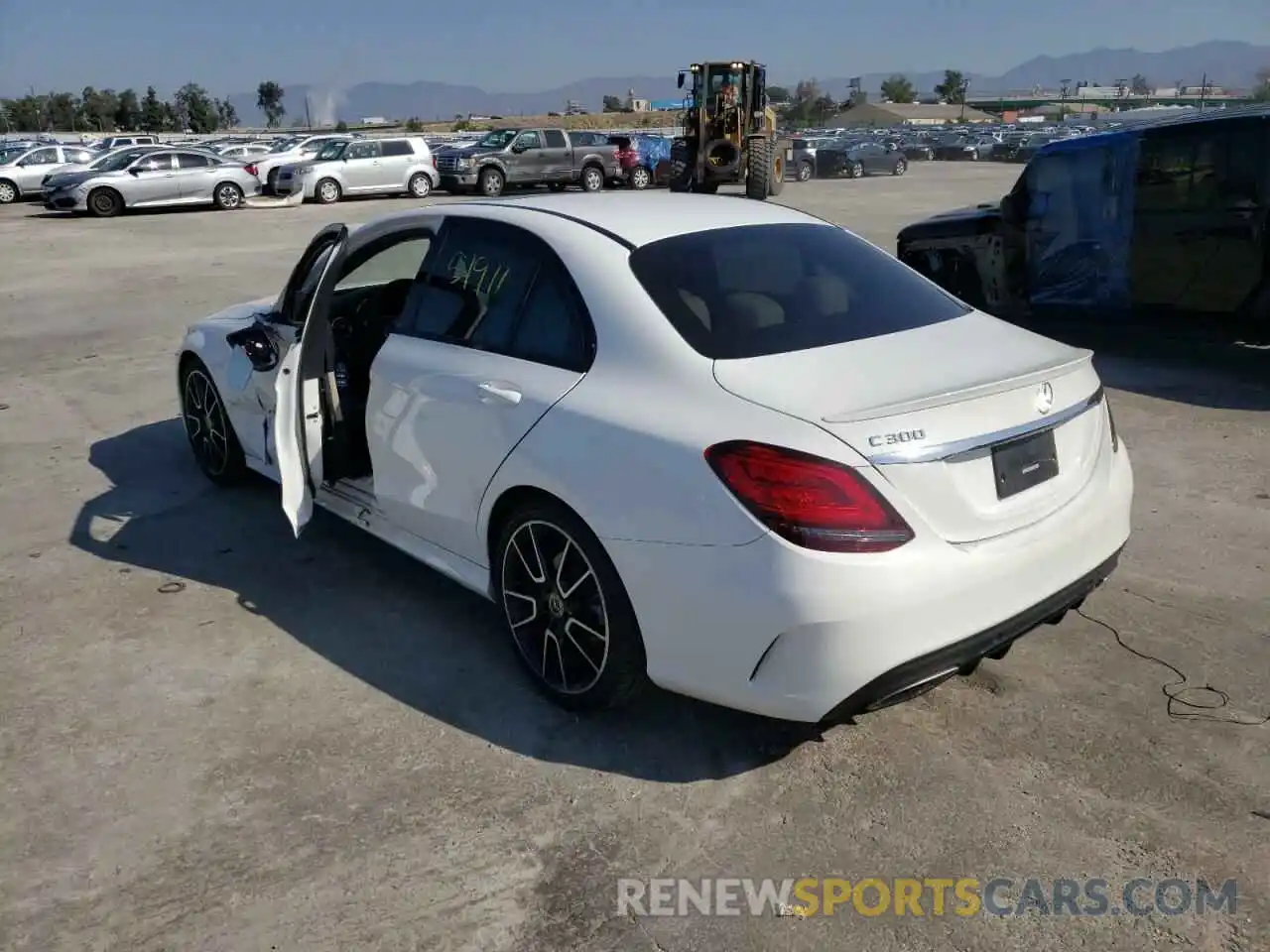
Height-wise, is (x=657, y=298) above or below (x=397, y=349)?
above

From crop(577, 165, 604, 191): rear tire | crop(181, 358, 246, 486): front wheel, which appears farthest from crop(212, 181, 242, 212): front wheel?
crop(181, 358, 246, 486): front wheel

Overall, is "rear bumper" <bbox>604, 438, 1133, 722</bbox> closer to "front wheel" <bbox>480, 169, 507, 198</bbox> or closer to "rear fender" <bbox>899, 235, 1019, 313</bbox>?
"rear fender" <bbox>899, 235, 1019, 313</bbox>

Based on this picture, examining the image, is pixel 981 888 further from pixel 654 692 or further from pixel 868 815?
pixel 654 692

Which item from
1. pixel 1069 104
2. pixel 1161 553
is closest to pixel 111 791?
pixel 1161 553

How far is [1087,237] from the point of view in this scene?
27.7 ft

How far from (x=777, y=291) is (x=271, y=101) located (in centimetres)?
13870

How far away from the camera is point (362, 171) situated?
89.4 feet

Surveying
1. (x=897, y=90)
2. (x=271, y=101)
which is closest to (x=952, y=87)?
(x=897, y=90)

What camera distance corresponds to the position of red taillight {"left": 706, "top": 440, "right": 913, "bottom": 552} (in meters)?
2.77

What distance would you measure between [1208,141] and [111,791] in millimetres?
7898

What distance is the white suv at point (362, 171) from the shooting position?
2692 centimetres

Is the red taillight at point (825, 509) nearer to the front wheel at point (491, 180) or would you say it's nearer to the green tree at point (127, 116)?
the front wheel at point (491, 180)

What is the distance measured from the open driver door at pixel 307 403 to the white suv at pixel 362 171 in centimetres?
2411

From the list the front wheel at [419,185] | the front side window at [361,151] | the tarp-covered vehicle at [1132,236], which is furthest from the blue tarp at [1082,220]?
the front wheel at [419,185]
